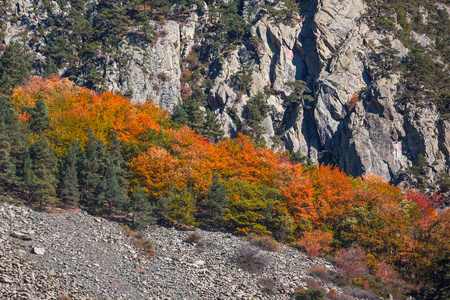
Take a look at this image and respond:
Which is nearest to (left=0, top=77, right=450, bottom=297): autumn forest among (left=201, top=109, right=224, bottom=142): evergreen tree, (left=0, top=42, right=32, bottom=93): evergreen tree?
(left=0, top=42, right=32, bottom=93): evergreen tree

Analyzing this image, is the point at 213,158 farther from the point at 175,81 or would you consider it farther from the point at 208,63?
the point at 208,63

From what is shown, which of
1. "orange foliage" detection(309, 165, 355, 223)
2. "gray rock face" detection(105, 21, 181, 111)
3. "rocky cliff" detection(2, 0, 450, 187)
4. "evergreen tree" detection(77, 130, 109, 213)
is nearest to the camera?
"evergreen tree" detection(77, 130, 109, 213)

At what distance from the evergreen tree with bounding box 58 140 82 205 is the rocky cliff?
142 ft

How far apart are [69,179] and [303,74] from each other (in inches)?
2868

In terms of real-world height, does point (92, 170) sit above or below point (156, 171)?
below

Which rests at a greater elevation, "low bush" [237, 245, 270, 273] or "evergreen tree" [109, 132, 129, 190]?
"evergreen tree" [109, 132, 129, 190]

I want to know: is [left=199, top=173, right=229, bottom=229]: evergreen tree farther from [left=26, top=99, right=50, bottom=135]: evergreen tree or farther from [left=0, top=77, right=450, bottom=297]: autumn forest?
[left=26, top=99, right=50, bottom=135]: evergreen tree

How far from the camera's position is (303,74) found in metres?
98.7

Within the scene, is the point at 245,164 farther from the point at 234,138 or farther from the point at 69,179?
the point at 234,138

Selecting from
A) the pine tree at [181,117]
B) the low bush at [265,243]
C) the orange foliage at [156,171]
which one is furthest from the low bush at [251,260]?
the pine tree at [181,117]

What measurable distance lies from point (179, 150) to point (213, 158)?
427 centimetres

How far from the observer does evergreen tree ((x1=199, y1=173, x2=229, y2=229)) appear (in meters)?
42.0

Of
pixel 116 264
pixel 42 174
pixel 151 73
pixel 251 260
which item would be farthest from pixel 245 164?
pixel 151 73

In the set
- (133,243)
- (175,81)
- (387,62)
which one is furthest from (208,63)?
(133,243)
